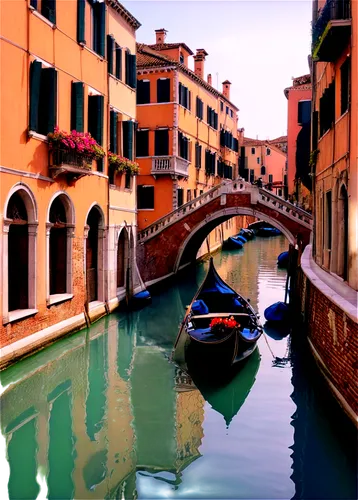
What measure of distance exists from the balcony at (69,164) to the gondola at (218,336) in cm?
314

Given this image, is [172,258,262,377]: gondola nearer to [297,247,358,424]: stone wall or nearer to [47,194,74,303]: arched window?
[297,247,358,424]: stone wall

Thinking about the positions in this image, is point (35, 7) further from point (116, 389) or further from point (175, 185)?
A: point (175, 185)

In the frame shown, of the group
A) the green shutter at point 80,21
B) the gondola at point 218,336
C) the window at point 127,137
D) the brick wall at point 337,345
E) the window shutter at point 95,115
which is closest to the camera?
the brick wall at point 337,345

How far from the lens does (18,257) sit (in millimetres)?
8586

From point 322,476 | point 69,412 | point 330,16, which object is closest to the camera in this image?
point 322,476

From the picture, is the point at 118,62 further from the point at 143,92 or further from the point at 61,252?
the point at 143,92

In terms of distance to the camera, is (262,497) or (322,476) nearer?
(262,497)

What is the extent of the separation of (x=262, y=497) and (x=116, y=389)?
10.9 feet

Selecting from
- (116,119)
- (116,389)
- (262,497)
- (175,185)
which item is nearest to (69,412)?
(116,389)

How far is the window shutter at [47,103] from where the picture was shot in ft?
29.3

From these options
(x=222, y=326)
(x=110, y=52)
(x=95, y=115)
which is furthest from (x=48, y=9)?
(x=222, y=326)

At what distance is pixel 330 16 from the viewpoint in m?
8.07

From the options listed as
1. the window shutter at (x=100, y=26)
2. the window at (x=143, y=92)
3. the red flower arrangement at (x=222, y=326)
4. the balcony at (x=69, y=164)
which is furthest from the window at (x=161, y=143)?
the red flower arrangement at (x=222, y=326)

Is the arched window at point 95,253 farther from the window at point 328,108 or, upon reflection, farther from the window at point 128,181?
the window at point 328,108
